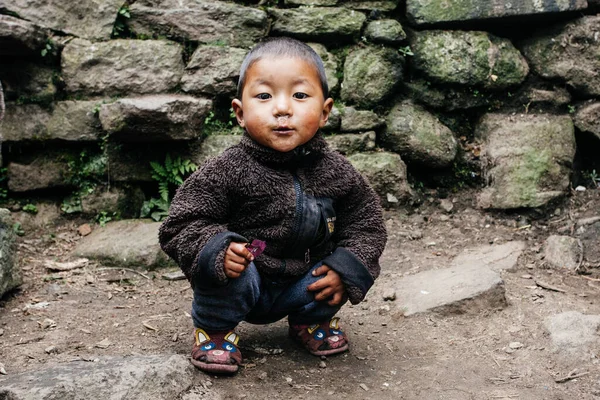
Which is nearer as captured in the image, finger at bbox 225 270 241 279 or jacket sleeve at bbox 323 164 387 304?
finger at bbox 225 270 241 279

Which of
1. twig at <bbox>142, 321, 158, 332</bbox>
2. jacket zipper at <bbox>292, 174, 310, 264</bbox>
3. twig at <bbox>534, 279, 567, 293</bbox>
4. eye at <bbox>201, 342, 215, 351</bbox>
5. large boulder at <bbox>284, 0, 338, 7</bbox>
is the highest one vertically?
large boulder at <bbox>284, 0, 338, 7</bbox>

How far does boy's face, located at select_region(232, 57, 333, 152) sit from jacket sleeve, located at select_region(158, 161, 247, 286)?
9.7 inches

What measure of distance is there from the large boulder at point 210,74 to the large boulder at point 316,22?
0.46 m

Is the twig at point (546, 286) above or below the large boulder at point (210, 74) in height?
below

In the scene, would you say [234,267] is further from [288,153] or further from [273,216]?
[288,153]

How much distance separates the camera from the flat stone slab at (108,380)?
2.03m

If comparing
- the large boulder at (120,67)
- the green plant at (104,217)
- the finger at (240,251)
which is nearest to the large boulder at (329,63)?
the large boulder at (120,67)

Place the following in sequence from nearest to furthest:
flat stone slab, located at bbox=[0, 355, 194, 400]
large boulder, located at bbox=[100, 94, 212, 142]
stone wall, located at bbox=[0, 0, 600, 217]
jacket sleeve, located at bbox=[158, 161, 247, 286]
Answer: flat stone slab, located at bbox=[0, 355, 194, 400], jacket sleeve, located at bbox=[158, 161, 247, 286], large boulder, located at bbox=[100, 94, 212, 142], stone wall, located at bbox=[0, 0, 600, 217]

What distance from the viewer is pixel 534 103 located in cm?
470

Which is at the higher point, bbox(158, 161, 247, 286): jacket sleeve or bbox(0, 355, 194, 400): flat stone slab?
bbox(158, 161, 247, 286): jacket sleeve

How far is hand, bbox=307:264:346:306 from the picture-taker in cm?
252

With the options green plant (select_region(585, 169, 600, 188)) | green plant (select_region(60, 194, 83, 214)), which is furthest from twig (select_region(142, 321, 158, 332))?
green plant (select_region(585, 169, 600, 188))

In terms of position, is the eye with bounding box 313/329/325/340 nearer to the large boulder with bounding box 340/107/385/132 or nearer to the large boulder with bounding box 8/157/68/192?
the large boulder with bounding box 340/107/385/132

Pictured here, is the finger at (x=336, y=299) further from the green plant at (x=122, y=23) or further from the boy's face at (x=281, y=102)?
the green plant at (x=122, y=23)
